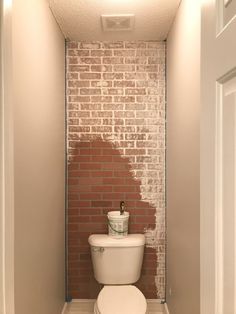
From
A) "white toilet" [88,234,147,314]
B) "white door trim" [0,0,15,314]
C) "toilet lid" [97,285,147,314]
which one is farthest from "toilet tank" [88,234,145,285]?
"white door trim" [0,0,15,314]

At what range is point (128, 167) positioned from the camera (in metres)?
3.01

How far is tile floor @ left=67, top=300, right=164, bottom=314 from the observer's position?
114 inches

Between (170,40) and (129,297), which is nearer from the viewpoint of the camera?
(129,297)

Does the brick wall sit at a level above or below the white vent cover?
below

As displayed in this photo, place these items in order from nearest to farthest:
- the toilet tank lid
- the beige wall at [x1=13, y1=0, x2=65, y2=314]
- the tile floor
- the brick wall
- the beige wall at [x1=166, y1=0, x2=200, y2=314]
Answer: the beige wall at [x1=13, y1=0, x2=65, y2=314], the beige wall at [x1=166, y1=0, x2=200, y2=314], the toilet tank lid, the tile floor, the brick wall

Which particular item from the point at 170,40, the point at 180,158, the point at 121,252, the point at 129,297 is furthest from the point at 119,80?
the point at 129,297

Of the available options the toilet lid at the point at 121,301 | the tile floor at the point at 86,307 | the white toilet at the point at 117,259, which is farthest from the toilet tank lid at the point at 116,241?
the tile floor at the point at 86,307

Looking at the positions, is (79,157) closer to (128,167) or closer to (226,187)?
(128,167)

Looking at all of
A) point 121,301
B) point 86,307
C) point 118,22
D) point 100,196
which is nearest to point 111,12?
point 118,22

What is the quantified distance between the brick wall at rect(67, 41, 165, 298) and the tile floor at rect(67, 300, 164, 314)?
0.09 m

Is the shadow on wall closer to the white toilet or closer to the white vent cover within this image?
the white toilet

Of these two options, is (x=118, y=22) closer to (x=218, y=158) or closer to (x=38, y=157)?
(x=38, y=157)

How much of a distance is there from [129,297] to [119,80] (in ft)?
6.00

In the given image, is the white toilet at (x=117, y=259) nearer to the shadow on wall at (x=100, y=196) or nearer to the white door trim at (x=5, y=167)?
the shadow on wall at (x=100, y=196)
